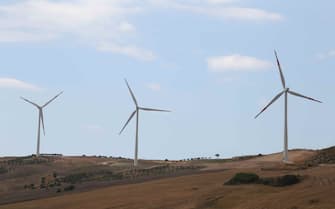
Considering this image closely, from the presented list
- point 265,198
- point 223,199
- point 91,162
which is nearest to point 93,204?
point 223,199

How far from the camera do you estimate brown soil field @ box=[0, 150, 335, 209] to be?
46188mm

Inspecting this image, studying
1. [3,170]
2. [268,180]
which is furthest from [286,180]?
[3,170]

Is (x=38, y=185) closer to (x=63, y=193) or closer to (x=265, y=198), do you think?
(x=63, y=193)

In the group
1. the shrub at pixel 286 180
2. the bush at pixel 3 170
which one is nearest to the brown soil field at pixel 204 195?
the shrub at pixel 286 180

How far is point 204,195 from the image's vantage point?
5428 centimetres

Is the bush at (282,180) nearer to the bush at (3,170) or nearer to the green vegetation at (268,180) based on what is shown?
the green vegetation at (268,180)

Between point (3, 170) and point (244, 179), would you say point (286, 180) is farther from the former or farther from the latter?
point (3, 170)

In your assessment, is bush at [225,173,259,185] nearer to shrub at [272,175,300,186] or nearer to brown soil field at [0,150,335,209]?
brown soil field at [0,150,335,209]

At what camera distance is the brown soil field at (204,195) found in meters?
46.2

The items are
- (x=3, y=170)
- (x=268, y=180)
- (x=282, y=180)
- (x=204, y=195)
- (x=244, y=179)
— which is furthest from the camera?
(x=3, y=170)

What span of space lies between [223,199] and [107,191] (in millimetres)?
21176

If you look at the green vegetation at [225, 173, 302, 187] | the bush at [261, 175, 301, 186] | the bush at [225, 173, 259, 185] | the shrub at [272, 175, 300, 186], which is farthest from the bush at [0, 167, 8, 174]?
the shrub at [272, 175, 300, 186]

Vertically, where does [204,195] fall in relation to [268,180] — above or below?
below

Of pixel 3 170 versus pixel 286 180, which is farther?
pixel 3 170
